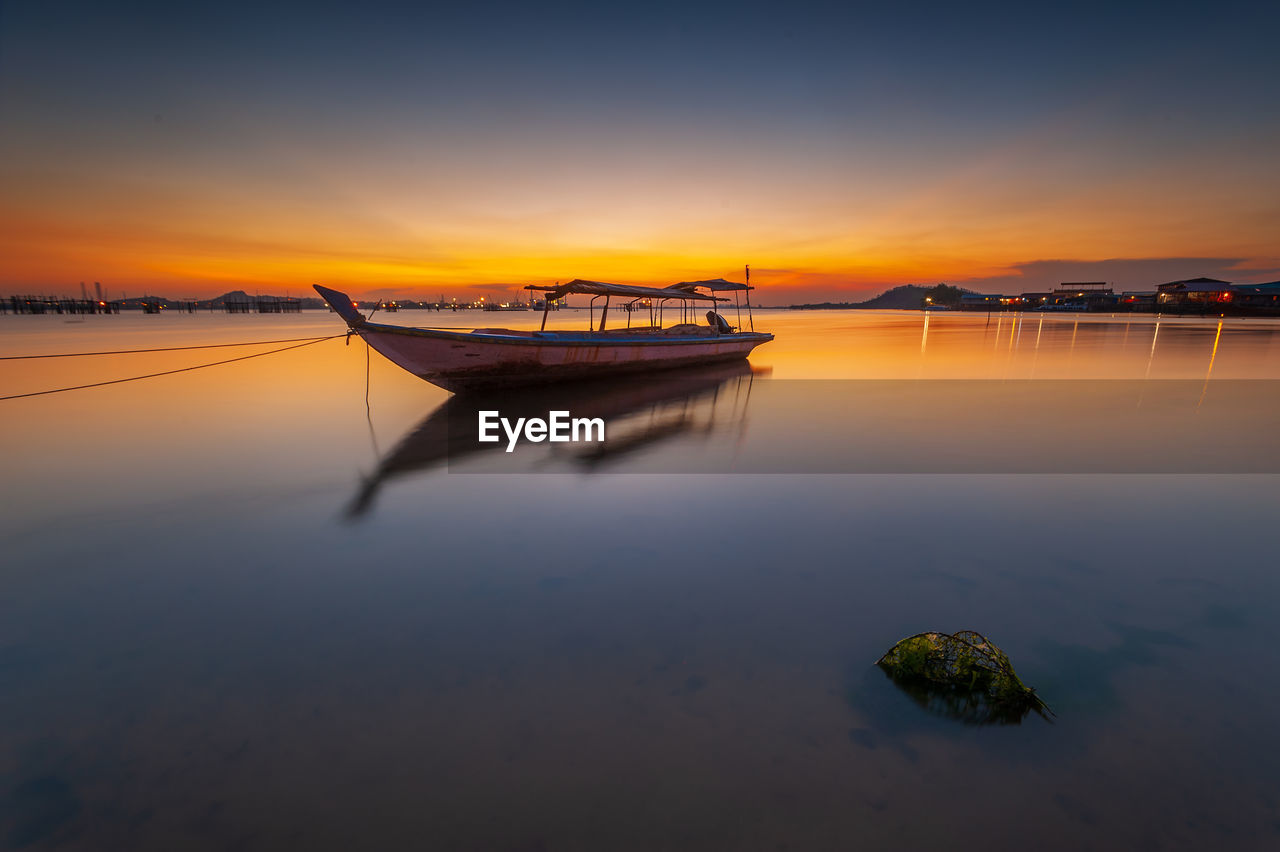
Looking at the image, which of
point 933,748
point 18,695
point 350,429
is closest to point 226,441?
point 350,429

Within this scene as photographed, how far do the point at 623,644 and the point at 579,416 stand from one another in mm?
8803

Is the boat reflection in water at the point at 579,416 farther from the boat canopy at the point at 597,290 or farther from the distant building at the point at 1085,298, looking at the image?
the distant building at the point at 1085,298

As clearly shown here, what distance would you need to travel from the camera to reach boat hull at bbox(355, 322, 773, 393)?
37.5 ft

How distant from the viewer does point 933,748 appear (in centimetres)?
297

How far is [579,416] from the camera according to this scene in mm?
12438

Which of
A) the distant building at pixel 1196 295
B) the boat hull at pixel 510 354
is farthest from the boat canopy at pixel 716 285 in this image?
the distant building at pixel 1196 295

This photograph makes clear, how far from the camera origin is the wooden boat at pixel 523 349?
11.3m

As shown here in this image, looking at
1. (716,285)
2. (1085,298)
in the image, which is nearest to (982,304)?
(1085,298)

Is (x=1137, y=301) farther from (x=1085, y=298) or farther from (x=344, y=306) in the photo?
(x=344, y=306)

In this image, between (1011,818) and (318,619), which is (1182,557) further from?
(318,619)

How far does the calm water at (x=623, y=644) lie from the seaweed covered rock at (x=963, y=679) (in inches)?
5.4

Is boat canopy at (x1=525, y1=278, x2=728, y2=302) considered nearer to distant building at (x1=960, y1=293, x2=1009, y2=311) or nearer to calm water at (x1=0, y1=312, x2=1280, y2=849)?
calm water at (x1=0, y1=312, x2=1280, y2=849)

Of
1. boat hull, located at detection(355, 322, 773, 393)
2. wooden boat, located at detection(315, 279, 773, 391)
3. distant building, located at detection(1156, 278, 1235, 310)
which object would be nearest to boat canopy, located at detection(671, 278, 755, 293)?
wooden boat, located at detection(315, 279, 773, 391)

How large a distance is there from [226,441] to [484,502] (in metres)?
6.77
